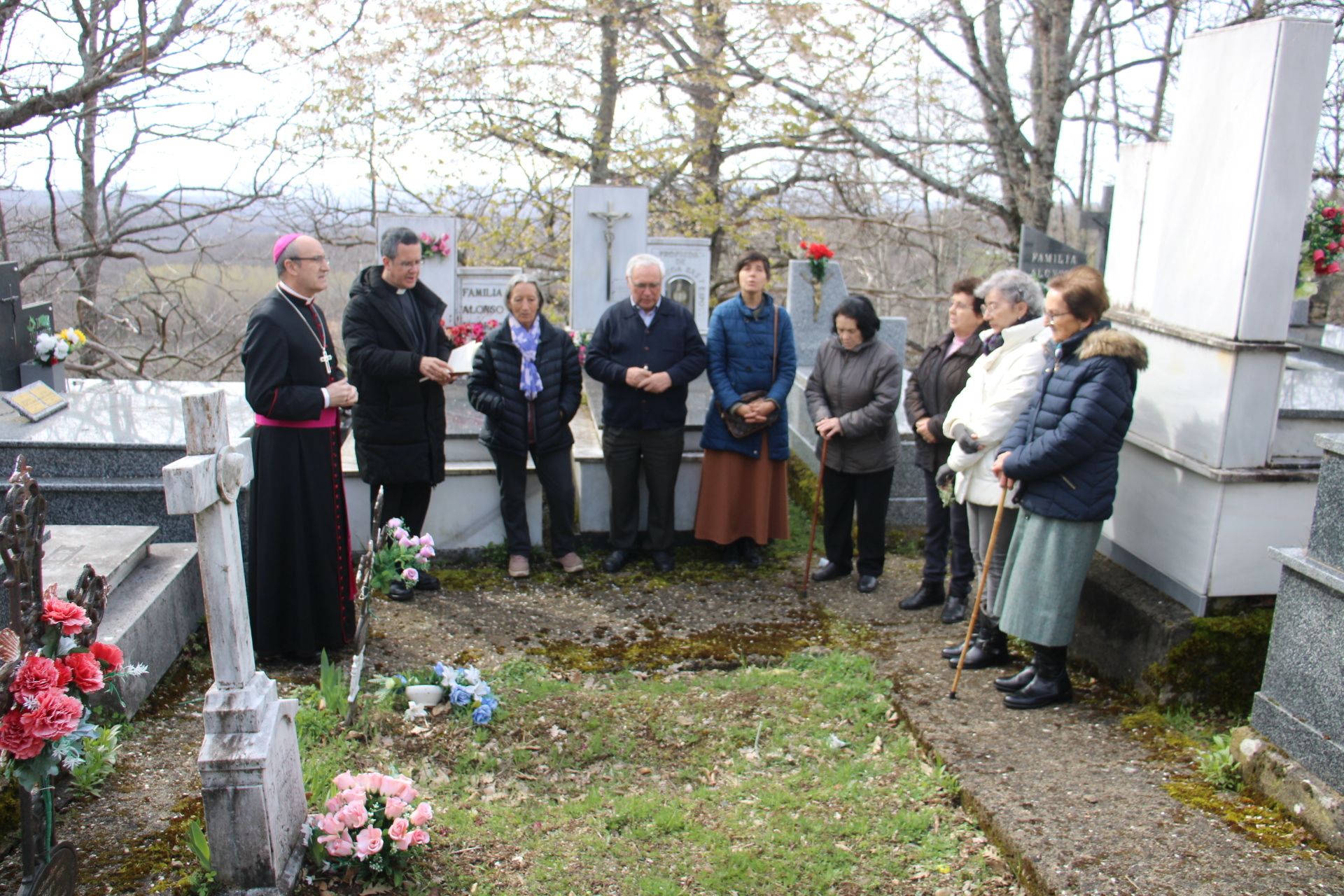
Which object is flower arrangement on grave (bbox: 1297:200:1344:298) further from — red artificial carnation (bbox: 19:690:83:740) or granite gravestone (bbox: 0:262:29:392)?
granite gravestone (bbox: 0:262:29:392)

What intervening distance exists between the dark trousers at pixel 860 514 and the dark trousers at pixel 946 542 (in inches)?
12.3

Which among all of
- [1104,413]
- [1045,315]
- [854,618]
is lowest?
[854,618]

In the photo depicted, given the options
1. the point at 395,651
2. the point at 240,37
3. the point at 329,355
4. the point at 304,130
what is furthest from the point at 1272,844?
the point at 304,130

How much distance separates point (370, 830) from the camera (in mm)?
2648

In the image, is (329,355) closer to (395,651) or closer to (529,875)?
(395,651)

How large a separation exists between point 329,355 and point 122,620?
1348 mm

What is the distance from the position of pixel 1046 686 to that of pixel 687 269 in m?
5.04

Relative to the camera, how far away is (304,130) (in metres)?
11.4

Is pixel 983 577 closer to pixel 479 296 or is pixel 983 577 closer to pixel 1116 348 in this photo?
pixel 1116 348

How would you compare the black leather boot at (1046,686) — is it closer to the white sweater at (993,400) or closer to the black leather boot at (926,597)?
the white sweater at (993,400)

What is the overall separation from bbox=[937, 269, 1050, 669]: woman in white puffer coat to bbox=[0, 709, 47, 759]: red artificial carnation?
3.36 m

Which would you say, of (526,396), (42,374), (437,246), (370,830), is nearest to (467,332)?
(437,246)

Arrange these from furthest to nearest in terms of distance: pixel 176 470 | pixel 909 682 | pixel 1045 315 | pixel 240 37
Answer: pixel 240 37, pixel 909 682, pixel 1045 315, pixel 176 470

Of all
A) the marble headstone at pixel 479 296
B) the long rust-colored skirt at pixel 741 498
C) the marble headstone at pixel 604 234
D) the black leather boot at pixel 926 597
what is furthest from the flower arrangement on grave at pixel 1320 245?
the marble headstone at pixel 479 296
